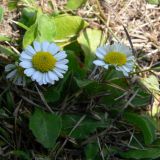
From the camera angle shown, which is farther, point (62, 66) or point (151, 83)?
point (151, 83)

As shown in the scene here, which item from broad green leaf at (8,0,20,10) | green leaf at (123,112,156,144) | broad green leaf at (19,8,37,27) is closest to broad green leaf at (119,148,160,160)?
green leaf at (123,112,156,144)

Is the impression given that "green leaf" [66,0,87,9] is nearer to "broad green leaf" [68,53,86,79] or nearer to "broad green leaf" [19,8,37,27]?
"broad green leaf" [19,8,37,27]

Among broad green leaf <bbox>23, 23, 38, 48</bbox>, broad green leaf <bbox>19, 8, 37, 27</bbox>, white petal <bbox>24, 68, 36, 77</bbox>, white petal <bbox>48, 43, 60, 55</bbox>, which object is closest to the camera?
white petal <bbox>24, 68, 36, 77</bbox>

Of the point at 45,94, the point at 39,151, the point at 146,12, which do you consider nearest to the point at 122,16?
the point at 146,12

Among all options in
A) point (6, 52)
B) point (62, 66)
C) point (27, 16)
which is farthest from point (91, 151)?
point (27, 16)

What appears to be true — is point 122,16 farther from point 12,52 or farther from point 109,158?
point 109,158

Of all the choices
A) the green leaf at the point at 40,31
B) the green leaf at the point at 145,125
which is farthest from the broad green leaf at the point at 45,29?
the green leaf at the point at 145,125

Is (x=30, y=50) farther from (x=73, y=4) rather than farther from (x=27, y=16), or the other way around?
(x=73, y=4)
